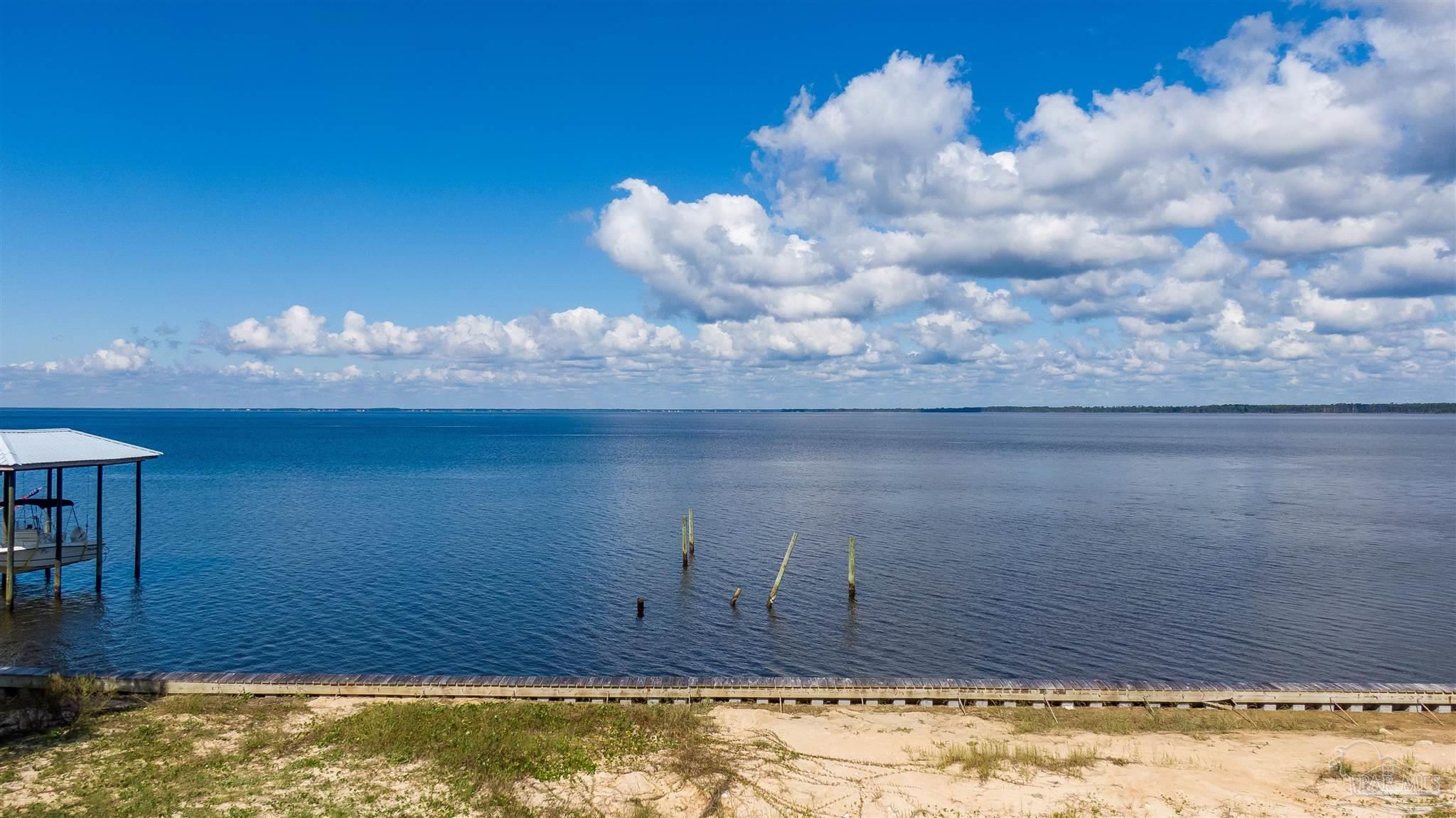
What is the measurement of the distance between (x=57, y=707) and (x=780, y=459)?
12667 centimetres

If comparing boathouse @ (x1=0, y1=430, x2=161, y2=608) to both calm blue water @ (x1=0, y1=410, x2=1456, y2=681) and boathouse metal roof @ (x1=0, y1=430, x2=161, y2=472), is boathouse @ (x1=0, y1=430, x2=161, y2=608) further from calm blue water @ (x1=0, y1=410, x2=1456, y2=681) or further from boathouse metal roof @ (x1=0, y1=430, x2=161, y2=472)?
calm blue water @ (x1=0, y1=410, x2=1456, y2=681)

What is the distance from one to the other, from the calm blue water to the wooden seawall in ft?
19.8

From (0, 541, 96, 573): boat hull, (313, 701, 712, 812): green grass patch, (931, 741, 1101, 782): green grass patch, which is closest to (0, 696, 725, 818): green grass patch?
(313, 701, 712, 812): green grass patch

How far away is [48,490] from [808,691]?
1793 inches

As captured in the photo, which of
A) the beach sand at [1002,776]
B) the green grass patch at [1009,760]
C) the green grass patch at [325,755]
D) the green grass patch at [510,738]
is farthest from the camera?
the green grass patch at [1009,760]

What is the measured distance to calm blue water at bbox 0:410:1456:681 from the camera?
35.1 m

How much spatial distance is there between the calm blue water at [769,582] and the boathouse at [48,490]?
6.33ft

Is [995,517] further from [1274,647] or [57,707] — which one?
[57,707]

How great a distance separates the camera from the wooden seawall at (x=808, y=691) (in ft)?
85.7

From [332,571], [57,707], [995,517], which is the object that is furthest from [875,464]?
[57,707]

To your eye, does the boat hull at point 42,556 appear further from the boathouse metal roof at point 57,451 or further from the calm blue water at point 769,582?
the boathouse metal roof at point 57,451

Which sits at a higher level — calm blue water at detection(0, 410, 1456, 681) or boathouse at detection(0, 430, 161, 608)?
boathouse at detection(0, 430, 161, 608)

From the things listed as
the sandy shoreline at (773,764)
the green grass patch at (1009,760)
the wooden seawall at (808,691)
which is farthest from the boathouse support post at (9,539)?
the green grass patch at (1009,760)

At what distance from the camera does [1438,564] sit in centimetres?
5278
